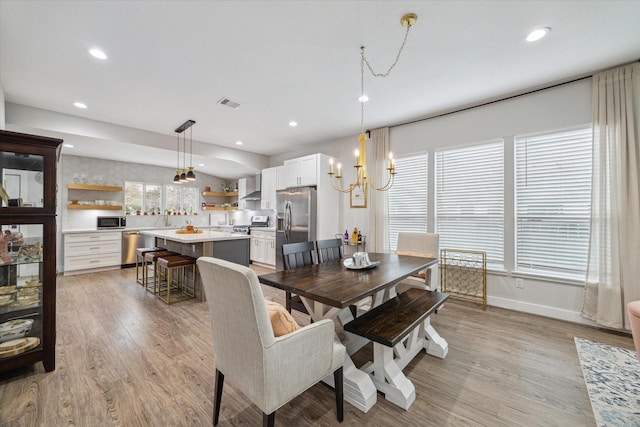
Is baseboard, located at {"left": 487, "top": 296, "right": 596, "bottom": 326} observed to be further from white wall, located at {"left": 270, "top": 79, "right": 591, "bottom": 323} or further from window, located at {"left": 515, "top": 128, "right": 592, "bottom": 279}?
window, located at {"left": 515, "top": 128, "right": 592, "bottom": 279}

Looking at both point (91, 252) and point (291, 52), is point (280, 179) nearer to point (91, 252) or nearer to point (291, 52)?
point (291, 52)

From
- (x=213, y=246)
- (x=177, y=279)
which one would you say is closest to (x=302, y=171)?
(x=213, y=246)

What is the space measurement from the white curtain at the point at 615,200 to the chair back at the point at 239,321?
357 cm

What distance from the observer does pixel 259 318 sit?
47.9 inches

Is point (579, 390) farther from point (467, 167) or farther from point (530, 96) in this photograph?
point (530, 96)

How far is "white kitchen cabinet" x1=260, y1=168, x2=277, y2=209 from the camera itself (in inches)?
240

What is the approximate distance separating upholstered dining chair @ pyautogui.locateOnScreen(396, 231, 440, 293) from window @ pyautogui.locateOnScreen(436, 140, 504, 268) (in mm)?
707

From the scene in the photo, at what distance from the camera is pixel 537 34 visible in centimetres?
220

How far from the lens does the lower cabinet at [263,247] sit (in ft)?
19.8

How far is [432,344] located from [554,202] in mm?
2350

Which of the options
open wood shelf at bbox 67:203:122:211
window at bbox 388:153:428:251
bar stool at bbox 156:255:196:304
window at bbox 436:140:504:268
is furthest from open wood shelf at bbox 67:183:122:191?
window at bbox 436:140:504:268

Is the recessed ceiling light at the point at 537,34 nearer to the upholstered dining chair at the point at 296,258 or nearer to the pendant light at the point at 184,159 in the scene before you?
the upholstered dining chair at the point at 296,258

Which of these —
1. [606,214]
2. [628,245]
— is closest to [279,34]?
[606,214]

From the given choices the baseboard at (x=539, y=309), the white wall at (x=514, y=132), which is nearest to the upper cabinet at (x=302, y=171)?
the white wall at (x=514, y=132)
